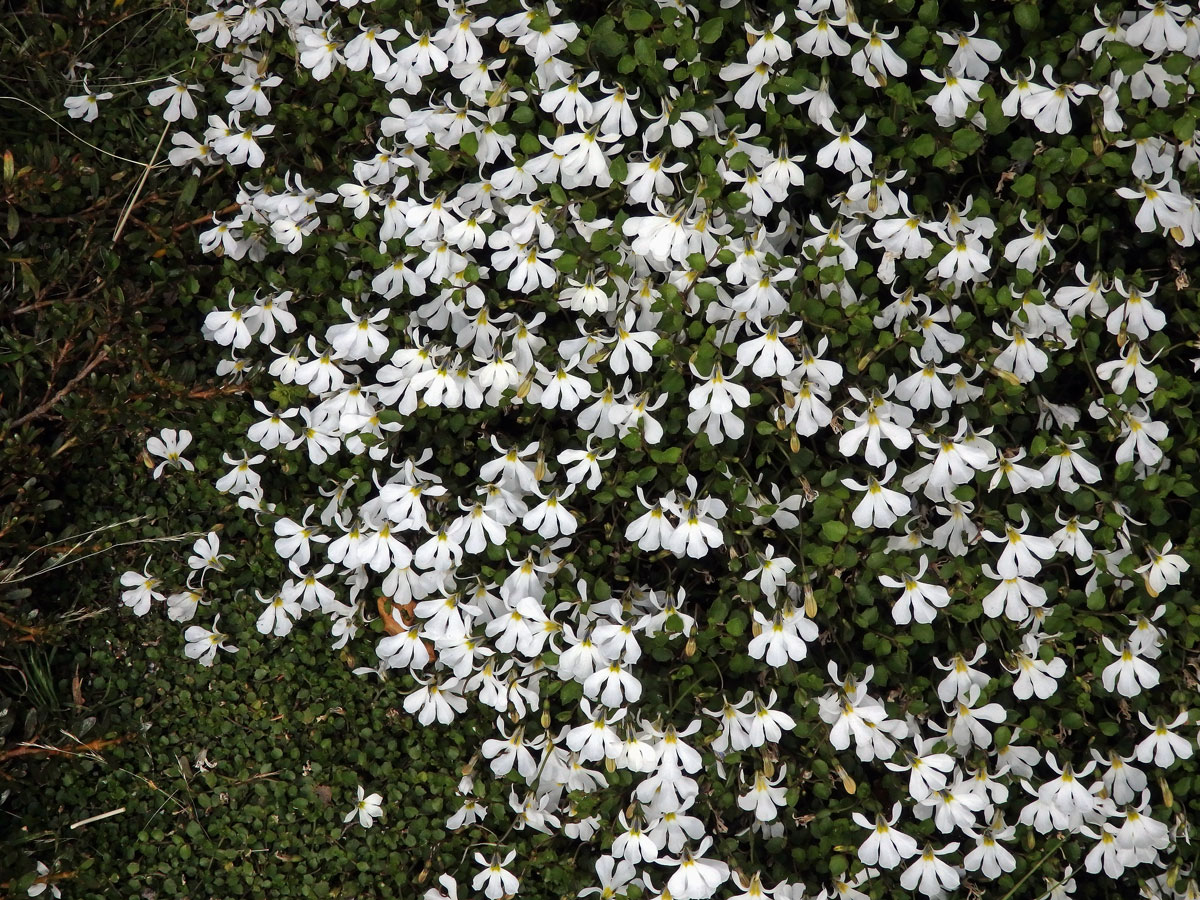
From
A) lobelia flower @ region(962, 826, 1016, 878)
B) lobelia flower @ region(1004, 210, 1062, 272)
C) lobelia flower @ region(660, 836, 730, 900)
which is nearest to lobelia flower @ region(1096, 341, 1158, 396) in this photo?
lobelia flower @ region(1004, 210, 1062, 272)

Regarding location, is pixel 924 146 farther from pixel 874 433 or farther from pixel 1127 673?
pixel 1127 673

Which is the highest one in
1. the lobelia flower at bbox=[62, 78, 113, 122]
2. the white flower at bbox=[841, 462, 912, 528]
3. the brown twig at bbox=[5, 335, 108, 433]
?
the lobelia flower at bbox=[62, 78, 113, 122]

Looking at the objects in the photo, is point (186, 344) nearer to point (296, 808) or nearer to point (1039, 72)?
point (296, 808)

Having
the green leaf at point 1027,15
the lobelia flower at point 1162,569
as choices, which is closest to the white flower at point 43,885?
the lobelia flower at point 1162,569

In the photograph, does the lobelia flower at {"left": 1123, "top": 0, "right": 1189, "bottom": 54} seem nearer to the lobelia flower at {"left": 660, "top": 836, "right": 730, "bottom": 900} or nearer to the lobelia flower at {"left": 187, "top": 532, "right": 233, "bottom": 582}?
the lobelia flower at {"left": 660, "top": 836, "right": 730, "bottom": 900}

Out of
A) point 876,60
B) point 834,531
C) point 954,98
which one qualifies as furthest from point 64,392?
point 954,98

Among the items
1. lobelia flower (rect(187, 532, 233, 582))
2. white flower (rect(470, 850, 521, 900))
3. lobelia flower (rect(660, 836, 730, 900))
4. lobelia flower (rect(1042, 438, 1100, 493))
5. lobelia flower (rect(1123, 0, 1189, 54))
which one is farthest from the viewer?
lobelia flower (rect(187, 532, 233, 582))

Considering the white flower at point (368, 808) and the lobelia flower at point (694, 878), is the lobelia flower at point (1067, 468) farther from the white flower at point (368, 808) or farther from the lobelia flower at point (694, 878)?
the white flower at point (368, 808)

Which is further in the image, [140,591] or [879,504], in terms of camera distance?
[140,591]
